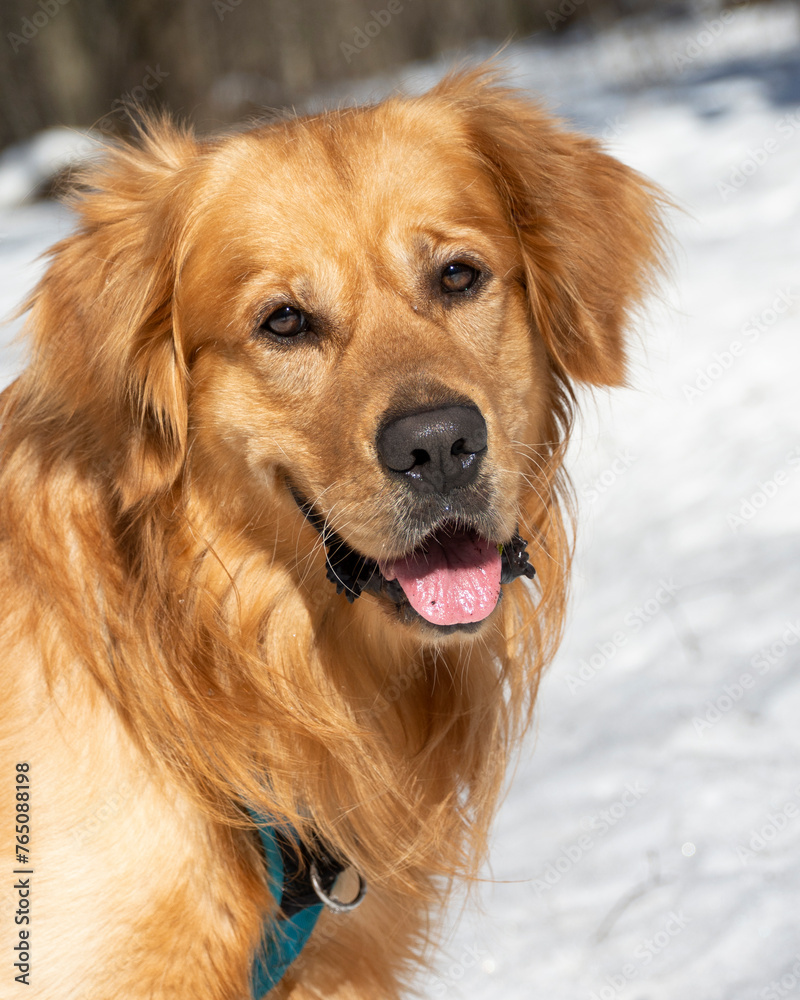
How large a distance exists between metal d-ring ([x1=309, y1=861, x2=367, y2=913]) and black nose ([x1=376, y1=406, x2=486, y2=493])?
1035 mm

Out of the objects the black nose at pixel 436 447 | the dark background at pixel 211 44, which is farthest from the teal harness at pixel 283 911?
the dark background at pixel 211 44

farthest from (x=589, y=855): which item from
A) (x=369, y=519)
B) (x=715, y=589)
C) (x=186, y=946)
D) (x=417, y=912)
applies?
(x=369, y=519)

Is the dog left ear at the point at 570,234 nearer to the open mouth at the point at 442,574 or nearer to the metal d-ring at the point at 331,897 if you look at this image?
the open mouth at the point at 442,574

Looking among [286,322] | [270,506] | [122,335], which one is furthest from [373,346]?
[122,335]

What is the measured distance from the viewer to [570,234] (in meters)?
2.53

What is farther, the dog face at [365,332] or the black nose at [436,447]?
the dog face at [365,332]

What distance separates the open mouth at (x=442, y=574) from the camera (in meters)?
2.24

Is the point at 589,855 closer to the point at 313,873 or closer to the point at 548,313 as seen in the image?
the point at 313,873

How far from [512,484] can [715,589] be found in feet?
8.64

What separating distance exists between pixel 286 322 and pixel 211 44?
9.53 metres

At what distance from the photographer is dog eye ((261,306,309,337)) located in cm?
235

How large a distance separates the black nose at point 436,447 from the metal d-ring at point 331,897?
1035 millimetres

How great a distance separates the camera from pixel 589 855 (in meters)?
3.62

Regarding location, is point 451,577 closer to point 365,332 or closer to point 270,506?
point 270,506
